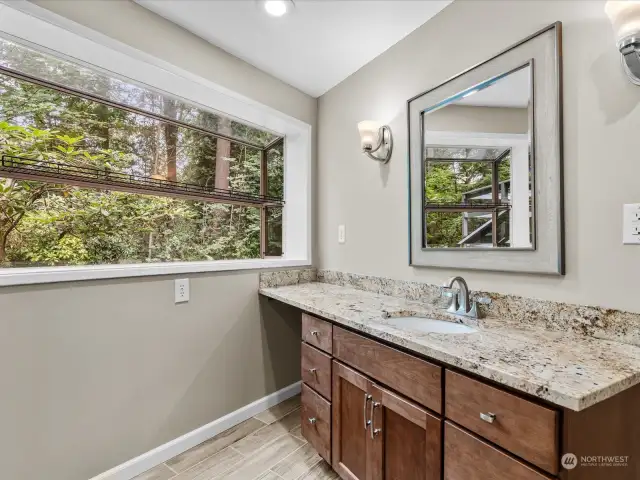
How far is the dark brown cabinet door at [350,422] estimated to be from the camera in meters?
1.33

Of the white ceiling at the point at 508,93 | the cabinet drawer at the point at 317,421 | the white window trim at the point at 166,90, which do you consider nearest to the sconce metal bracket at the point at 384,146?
the white ceiling at the point at 508,93

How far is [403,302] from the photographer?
1.73m

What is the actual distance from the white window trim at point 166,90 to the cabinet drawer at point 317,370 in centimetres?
73

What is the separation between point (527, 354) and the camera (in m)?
0.93

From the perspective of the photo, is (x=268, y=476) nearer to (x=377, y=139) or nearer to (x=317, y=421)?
(x=317, y=421)

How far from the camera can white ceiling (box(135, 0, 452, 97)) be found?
1.58 m

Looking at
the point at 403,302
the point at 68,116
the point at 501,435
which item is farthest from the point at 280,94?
the point at 501,435

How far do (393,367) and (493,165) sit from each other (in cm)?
99

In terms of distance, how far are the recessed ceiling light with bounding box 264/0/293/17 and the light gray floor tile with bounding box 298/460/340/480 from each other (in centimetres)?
235

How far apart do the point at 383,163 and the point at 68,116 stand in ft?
5.58

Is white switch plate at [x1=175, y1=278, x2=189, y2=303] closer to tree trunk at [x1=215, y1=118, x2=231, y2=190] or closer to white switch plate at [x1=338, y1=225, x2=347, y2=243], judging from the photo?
tree trunk at [x1=215, y1=118, x2=231, y2=190]

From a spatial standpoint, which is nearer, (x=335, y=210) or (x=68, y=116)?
(x=68, y=116)

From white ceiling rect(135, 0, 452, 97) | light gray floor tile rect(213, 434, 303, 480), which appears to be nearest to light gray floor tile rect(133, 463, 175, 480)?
light gray floor tile rect(213, 434, 303, 480)

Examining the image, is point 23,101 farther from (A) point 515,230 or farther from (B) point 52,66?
(A) point 515,230
